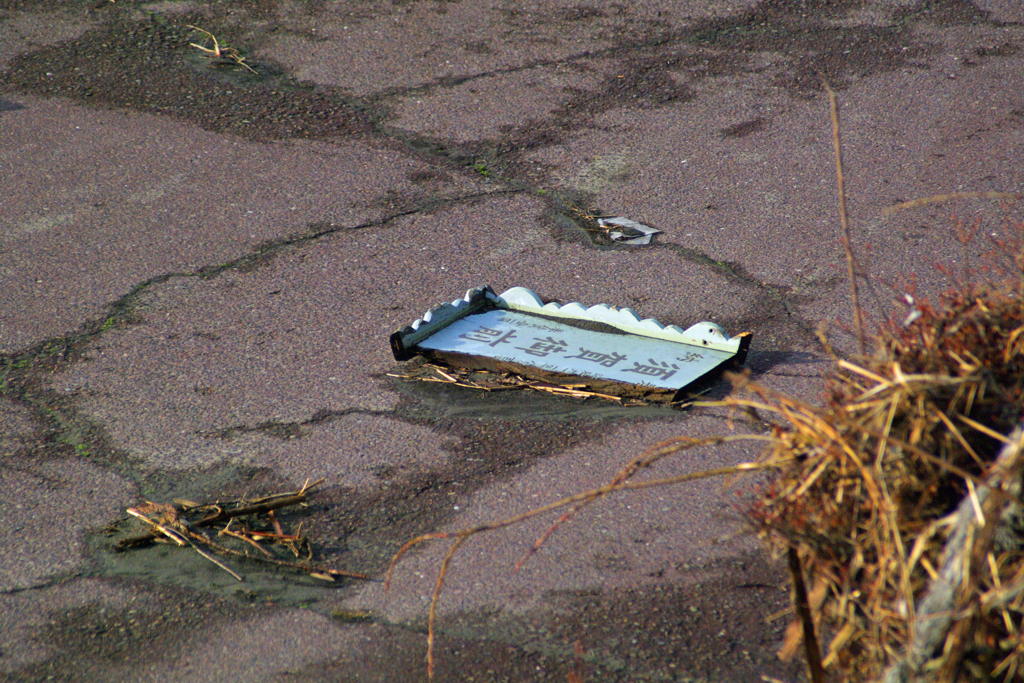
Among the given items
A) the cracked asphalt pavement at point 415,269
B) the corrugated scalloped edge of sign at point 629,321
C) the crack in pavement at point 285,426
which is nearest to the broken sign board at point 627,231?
the cracked asphalt pavement at point 415,269

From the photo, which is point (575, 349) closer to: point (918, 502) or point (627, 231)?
point (627, 231)

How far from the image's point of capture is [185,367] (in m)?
3.93

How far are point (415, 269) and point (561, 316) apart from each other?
0.86 m

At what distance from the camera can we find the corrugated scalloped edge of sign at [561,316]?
369 centimetres

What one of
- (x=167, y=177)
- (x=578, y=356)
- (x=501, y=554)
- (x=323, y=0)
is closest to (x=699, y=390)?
(x=578, y=356)

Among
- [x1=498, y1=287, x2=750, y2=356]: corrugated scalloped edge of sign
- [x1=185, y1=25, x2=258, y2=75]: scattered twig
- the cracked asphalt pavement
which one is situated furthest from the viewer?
[x1=185, y1=25, x2=258, y2=75]: scattered twig

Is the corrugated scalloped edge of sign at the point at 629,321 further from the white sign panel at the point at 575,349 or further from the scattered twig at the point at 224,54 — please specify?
the scattered twig at the point at 224,54

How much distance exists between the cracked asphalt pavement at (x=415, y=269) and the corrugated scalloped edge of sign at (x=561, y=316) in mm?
164

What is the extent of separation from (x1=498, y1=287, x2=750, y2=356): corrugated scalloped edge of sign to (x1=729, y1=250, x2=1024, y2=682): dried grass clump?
1.73m

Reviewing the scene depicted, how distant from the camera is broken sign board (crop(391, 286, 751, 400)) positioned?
360 centimetres

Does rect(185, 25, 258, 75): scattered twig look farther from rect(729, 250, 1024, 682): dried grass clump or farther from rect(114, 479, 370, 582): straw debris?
rect(729, 250, 1024, 682): dried grass clump

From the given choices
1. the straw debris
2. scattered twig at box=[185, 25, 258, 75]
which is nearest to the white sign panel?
the straw debris

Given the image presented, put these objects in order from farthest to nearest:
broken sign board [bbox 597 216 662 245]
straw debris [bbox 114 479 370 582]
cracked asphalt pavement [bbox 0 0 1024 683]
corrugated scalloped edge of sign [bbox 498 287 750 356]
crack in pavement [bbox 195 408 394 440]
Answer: broken sign board [bbox 597 216 662 245] → corrugated scalloped edge of sign [bbox 498 287 750 356] → crack in pavement [bbox 195 408 394 440] → straw debris [bbox 114 479 370 582] → cracked asphalt pavement [bbox 0 0 1024 683]

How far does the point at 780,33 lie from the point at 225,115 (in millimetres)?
3663
